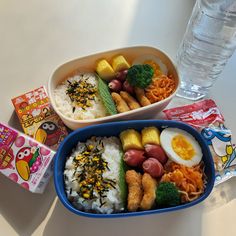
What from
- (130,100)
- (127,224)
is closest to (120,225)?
(127,224)

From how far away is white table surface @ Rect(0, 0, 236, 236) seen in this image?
0.85 metres

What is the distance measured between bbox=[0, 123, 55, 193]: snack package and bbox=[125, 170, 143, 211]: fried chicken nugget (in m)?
0.21

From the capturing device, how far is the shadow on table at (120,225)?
843mm

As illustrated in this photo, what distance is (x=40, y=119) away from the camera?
0.95 meters

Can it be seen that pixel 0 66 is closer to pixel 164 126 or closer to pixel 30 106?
pixel 30 106

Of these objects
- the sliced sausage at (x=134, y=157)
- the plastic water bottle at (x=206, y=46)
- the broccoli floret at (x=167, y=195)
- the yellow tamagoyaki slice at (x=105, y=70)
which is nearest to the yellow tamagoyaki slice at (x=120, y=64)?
the yellow tamagoyaki slice at (x=105, y=70)

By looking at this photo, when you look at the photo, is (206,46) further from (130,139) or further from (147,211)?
(147,211)

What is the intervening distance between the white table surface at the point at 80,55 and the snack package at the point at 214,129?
0.15ft

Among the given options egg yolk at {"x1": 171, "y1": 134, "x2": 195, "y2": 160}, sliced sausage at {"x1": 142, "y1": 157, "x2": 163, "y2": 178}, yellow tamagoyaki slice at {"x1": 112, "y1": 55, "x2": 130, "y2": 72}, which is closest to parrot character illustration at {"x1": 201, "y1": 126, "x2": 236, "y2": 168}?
egg yolk at {"x1": 171, "y1": 134, "x2": 195, "y2": 160}

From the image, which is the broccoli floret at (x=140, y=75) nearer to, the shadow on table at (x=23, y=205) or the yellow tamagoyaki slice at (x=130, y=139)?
the yellow tamagoyaki slice at (x=130, y=139)

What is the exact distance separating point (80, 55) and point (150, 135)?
1.51ft

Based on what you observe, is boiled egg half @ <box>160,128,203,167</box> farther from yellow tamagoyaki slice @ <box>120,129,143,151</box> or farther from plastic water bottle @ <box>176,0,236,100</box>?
plastic water bottle @ <box>176,0,236,100</box>

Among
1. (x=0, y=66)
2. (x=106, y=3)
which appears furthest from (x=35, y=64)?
(x=106, y=3)

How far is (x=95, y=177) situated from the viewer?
0.83m
